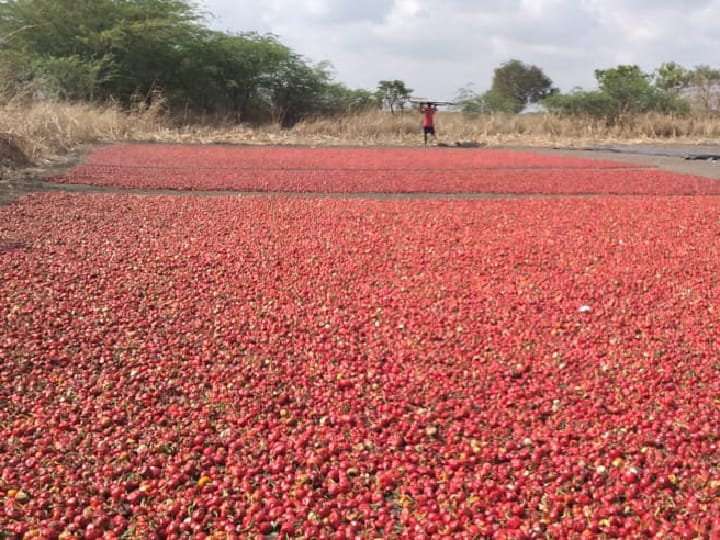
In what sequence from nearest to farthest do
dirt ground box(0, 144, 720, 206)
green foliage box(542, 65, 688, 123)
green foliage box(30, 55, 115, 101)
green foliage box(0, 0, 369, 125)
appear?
dirt ground box(0, 144, 720, 206) < green foliage box(30, 55, 115, 101) < green foliage box(0, 0, 369, 125) < green foliage box(542, 65, 688, 123)

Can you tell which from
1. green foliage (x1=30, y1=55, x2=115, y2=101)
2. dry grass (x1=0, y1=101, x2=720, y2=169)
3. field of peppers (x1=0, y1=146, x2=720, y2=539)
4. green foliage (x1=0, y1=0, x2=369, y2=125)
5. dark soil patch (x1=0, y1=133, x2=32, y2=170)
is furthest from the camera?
green foliage (x1=0, y1=0, x2=369, y2=125)

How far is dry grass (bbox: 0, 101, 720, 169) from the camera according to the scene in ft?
51.1

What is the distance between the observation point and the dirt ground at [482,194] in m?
7.48

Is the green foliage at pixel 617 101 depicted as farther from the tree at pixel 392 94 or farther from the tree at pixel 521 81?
the tree at pixel 521 81

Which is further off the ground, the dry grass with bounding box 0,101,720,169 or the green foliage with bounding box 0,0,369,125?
the green foliage with bounding box 0,0,369,125

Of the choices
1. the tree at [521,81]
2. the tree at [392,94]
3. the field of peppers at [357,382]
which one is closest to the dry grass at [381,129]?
the tree at [392,94]

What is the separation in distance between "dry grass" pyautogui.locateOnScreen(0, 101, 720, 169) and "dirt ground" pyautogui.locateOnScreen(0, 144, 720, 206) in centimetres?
224

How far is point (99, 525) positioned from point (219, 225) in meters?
3.97

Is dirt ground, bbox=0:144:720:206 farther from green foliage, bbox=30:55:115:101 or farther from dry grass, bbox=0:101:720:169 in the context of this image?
green foliage, bbox=30:55:115:101

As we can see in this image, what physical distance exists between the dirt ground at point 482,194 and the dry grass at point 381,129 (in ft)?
7.36

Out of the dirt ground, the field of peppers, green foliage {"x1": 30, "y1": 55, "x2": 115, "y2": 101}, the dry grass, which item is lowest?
the field of peppers

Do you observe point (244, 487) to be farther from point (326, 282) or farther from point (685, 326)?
point (685, 326)

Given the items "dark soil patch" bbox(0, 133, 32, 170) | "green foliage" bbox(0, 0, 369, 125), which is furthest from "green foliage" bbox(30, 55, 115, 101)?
"dark soil patch" bbox(0, 133, 32, 170)

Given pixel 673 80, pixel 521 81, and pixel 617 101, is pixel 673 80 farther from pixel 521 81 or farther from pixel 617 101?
pixel 521 81
